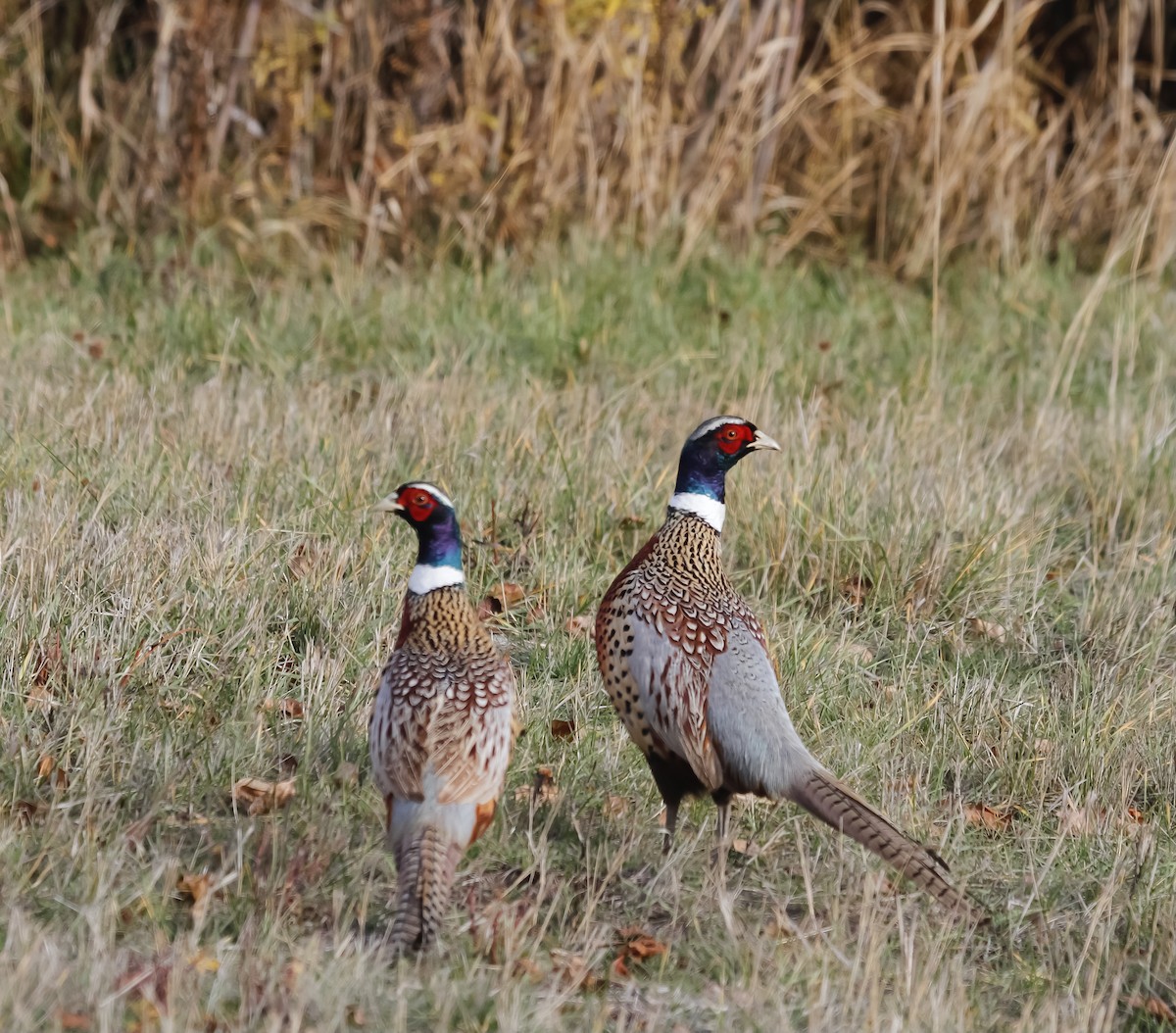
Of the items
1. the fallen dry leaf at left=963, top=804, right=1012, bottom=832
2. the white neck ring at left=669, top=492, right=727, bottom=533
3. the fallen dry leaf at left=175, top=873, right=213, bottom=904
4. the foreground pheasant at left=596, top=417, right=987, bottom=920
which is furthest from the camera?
the white neck ring at left=669, top=492, right=727, bottom=533

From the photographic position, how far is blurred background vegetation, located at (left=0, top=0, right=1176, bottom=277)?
755 centimetres

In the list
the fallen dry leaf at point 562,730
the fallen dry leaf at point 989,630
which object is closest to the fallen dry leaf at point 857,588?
the fallen dry leaf at point 989,630

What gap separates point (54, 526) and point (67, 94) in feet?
14.7

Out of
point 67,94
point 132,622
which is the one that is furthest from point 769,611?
point 67,94

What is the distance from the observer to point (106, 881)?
306 cm

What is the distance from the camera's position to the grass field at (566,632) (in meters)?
3.07

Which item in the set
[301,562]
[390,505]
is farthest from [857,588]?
[390,505]

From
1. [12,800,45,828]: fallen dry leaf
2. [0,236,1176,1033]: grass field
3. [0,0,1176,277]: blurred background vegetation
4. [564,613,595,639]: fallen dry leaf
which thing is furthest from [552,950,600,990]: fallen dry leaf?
[0,0,1176,277]: blurred background vegetation

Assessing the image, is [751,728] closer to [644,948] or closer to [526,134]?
[644,948]

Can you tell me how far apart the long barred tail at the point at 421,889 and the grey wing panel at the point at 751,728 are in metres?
0.76

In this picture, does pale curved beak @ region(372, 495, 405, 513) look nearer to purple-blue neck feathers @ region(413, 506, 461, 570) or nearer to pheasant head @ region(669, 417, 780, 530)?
purple-blue neck feathers @ region(413, 506, 461, 570)

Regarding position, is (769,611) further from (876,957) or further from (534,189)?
(534,189)

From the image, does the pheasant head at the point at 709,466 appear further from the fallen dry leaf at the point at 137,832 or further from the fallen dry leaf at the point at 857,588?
the fallen dry leaf at the point at 137,832

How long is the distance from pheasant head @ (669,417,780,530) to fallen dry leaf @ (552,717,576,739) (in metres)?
0.60
